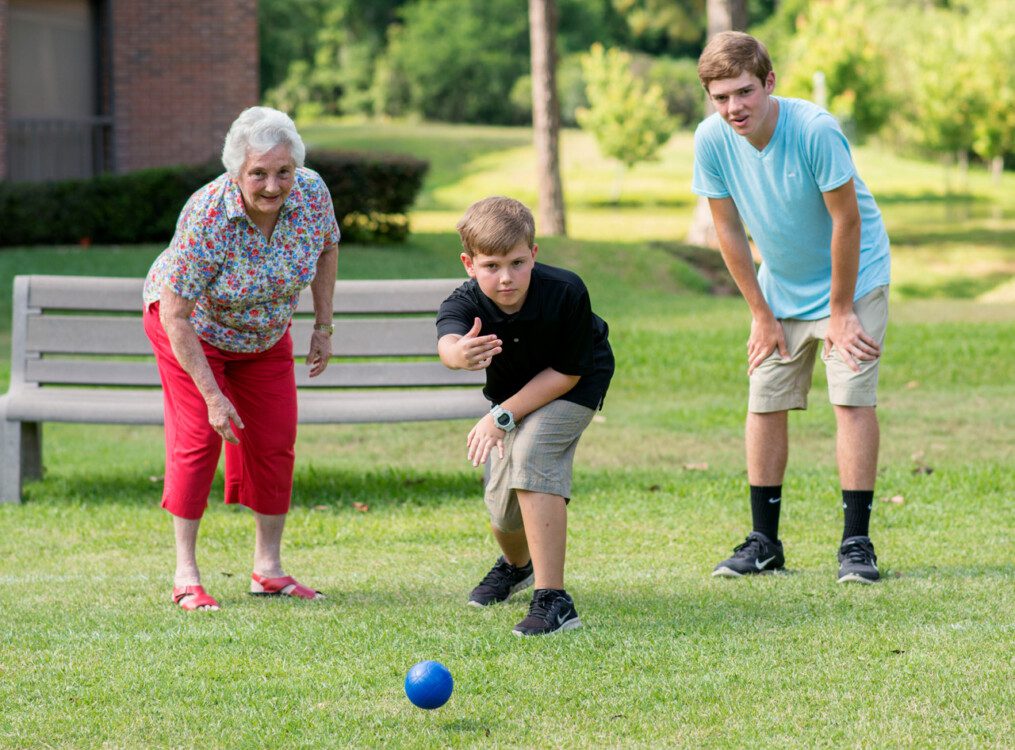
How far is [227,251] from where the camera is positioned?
15.6ft

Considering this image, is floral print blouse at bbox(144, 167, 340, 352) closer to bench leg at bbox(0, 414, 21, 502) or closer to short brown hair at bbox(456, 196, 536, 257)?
short brown hair at bbox(456, 196, 536, 257)

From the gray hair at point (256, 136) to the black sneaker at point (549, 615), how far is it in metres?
1.64

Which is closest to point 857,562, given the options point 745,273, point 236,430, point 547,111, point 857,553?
point 857,553

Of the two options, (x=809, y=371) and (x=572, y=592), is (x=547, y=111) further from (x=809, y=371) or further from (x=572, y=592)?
(x=572, y=592)

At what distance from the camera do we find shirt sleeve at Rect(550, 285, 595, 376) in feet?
14.5

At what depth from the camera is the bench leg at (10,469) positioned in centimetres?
696

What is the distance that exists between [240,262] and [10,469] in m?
2.81

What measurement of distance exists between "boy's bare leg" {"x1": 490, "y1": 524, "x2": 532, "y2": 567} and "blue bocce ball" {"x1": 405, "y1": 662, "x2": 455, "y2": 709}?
119 centimetres

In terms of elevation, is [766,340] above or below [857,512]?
above

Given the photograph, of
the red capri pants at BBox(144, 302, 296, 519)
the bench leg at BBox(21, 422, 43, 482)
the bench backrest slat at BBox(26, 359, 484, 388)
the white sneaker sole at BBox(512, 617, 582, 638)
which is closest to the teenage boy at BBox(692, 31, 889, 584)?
the white sneaker sole at BBox(512, 617, 582, 638)

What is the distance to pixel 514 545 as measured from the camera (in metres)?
4.90

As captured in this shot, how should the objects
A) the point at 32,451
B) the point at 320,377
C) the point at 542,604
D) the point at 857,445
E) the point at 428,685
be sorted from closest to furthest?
the point at 428,685, the point at 542,604, the point at 857,445, the point at 320,377, the point at 32,451

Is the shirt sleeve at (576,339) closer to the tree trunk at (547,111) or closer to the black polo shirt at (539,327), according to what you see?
the black polo shirt at (539,327)

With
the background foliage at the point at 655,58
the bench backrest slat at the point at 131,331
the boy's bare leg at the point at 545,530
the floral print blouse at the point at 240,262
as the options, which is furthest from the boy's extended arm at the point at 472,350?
the background foliage at the point at 655,58
